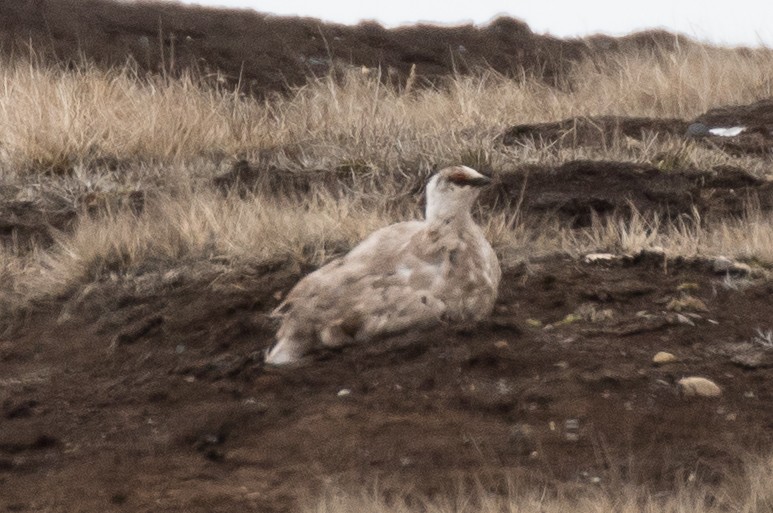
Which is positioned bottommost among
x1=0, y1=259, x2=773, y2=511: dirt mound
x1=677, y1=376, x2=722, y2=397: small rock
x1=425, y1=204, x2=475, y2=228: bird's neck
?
x1=0, y1=259, x2=773, y2=511: dirt mound

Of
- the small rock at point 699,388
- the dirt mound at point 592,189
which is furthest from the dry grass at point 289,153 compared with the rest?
the small rock at point 699,388

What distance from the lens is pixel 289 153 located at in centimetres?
839

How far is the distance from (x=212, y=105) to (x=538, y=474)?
5.65m

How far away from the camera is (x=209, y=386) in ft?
15.7

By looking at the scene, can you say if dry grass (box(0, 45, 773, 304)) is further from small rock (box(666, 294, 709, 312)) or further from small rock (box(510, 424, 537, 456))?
small rock (box(510, 424, 537, 456))

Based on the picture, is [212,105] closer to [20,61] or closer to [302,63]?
[20,61]

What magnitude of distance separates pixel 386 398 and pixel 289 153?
161 inches

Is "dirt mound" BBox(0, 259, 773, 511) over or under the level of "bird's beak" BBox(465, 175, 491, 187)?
under

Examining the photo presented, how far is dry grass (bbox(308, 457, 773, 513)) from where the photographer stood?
3436 millimetres

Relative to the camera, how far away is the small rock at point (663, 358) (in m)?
4.66

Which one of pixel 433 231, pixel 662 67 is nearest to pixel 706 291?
pixel 433 231

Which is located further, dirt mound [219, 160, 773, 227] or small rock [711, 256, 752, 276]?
dirt mound [219, 160, 773, 227]

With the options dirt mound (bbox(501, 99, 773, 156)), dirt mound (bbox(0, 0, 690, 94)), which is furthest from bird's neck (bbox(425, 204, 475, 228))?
dirt mound (bbox(0, 0, 690, 94))

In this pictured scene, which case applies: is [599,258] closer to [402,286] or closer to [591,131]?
[402,286]
